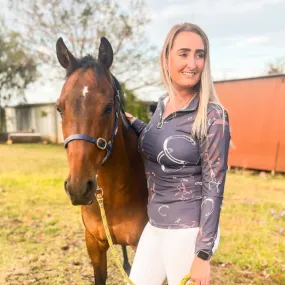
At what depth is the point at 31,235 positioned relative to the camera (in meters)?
4.72

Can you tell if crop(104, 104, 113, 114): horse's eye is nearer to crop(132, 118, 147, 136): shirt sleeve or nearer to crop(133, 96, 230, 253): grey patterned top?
crop(133, 96, 230, 253): grey patterned top

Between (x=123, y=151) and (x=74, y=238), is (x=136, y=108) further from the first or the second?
(x=123, y=151)

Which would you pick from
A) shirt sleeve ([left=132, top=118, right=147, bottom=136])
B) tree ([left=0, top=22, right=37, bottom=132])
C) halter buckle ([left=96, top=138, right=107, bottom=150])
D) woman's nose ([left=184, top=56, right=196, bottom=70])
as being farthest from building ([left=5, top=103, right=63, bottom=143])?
woman's nose ([left=184, top=56, right=196, bottom=70])

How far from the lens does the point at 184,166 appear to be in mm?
1641

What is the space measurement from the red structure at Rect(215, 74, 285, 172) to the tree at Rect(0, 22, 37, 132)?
14.0 m

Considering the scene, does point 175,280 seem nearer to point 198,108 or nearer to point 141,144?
point 141,144

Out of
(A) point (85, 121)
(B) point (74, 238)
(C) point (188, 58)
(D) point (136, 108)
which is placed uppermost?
(C) point (188, 58)

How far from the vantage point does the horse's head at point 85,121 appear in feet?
5.01

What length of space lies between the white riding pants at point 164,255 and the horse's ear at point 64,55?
1.03 meters

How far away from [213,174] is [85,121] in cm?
67

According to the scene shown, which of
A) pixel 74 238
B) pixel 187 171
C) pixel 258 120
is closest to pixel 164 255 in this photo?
pixel 187 171

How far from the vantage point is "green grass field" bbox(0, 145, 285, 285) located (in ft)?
11.7

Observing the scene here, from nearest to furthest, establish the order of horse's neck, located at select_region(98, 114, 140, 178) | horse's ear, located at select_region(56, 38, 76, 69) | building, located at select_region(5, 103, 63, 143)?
horse's ear, located at select_region(56, 38, 76, 69), horse's neck, located at select_region(98, 114, 140, 178), building, located at select_region(5, 103, 63, 143)

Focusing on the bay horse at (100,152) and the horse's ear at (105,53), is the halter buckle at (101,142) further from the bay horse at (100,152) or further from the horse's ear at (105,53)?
the horse's ear at (105,53)
